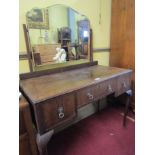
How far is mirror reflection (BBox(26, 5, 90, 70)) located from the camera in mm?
1371

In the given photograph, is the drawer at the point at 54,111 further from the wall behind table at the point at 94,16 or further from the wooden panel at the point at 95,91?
the wall behind table at the point at 94,16

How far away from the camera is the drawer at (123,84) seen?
1.48 m

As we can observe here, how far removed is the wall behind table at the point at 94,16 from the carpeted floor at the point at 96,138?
0.84m

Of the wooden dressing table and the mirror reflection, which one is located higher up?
the mirror reflection

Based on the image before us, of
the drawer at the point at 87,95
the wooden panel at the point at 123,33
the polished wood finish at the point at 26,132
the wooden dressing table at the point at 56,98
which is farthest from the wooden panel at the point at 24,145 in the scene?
the wooden panel at the point at 123,33

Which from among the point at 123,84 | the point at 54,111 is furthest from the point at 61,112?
the point at 123,84

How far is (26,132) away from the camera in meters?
1.00

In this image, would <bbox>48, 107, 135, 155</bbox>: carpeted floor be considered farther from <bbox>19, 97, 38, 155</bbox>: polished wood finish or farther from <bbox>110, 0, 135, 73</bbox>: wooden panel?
<bbox>110, 0, 135, 73</bbox>: wooden panel

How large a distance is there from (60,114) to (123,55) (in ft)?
4.41

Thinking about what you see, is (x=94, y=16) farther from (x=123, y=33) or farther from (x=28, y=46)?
(x=28, y=46)

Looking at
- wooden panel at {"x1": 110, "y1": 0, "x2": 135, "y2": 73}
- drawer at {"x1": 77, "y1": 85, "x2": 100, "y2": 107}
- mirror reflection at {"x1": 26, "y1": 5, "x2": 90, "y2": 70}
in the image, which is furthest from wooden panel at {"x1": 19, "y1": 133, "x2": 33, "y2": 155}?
wooden panel at {"x1": 110, "y1": 0, "x2": 135, "y2": 73}

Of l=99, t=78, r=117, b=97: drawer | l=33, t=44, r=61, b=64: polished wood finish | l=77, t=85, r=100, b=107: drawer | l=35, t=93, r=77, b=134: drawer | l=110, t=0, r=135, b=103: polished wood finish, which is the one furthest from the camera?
l=110, t=0, r=135, b=103: polished wood finish

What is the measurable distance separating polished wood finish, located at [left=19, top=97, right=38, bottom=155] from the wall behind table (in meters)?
0.55
